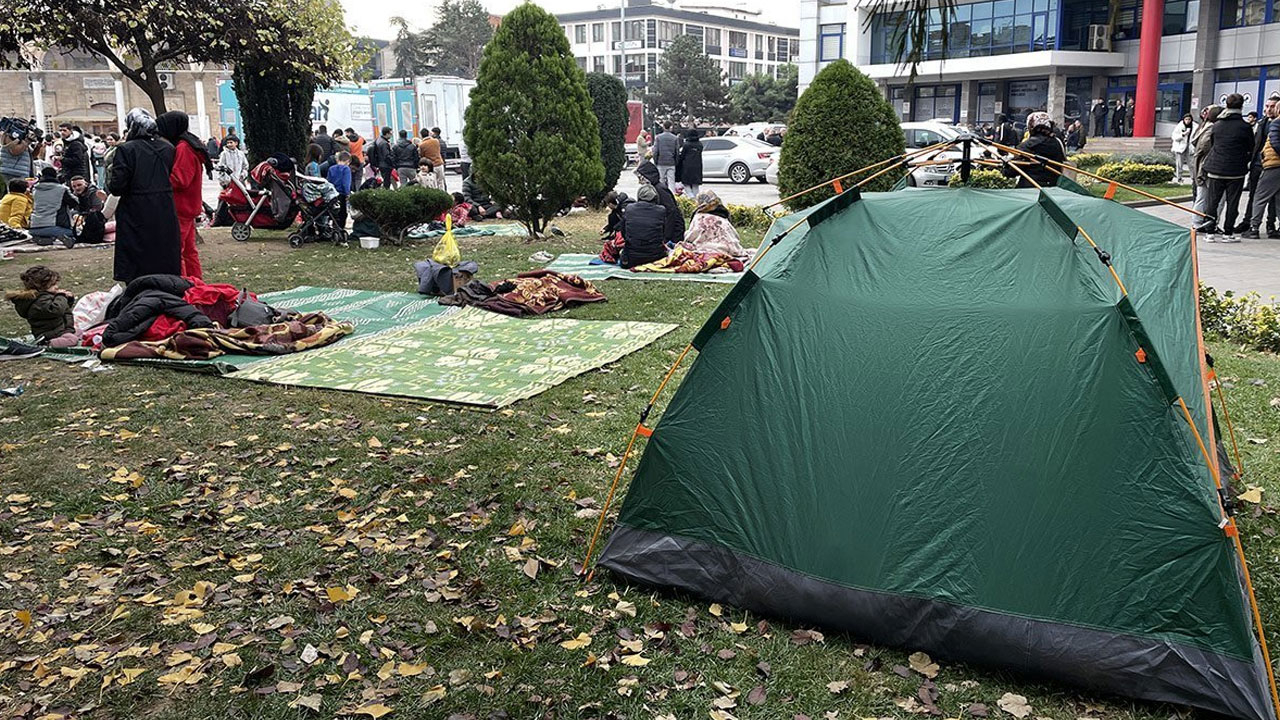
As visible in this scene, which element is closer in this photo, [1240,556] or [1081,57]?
[1240,556]

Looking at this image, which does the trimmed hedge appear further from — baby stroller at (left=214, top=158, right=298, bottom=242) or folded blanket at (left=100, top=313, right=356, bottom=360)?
folded blanket at (left=100, top=313, right=356, bottom=360)

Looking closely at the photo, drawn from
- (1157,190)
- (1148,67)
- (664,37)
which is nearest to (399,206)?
(1157,190)

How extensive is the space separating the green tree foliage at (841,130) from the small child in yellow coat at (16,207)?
1082 cm

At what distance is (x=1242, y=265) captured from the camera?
436 inches

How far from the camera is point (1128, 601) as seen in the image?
312cm

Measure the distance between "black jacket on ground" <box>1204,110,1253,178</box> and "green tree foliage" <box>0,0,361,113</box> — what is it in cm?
1269

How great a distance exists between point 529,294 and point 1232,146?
9.34 m

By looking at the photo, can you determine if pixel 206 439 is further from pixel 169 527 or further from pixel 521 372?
pixel 521 372

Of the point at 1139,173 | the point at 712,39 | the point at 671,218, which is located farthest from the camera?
the point at 712,39

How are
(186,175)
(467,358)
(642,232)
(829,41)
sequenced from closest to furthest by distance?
(467,358)
(186,175)
(642,232)
(829,41)

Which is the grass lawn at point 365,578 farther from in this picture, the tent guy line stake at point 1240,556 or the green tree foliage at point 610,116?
the green tree foliage at point 610,116

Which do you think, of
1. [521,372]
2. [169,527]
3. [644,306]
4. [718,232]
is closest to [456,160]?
[718,232]

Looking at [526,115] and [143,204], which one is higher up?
[526,115]

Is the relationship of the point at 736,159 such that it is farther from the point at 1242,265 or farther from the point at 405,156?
the point at 1242,265
